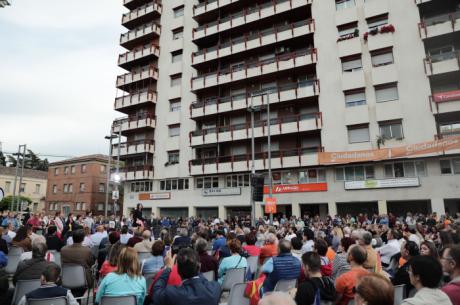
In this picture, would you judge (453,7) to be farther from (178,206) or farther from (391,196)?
(178,206)

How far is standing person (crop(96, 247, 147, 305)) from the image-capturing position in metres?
4.21

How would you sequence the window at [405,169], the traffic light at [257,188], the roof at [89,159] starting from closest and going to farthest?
the traffic light at [257,188] → the window at [405,169] → the roof at [89,159]

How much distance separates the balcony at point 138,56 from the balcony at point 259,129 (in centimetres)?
1290

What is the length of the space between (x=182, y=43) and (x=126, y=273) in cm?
3611

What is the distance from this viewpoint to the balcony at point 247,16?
98.3 feet

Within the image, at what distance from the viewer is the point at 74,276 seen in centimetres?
613

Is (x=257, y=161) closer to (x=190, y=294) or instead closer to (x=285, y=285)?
(x=285, y=285)

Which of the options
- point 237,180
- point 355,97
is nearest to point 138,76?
point 237,180

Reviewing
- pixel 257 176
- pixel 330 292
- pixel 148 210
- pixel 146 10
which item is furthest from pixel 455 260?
pixel 146 10

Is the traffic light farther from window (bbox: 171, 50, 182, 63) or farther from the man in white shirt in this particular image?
window (bbox: 171, 50, 182, 63)

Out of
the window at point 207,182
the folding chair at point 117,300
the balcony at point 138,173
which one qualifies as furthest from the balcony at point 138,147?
the folding chair at point 117,300

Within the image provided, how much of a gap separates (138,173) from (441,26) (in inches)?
1250

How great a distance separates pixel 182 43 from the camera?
37.0m

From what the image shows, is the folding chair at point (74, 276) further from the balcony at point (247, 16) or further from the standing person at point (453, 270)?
the balcony at point (247, 16)
